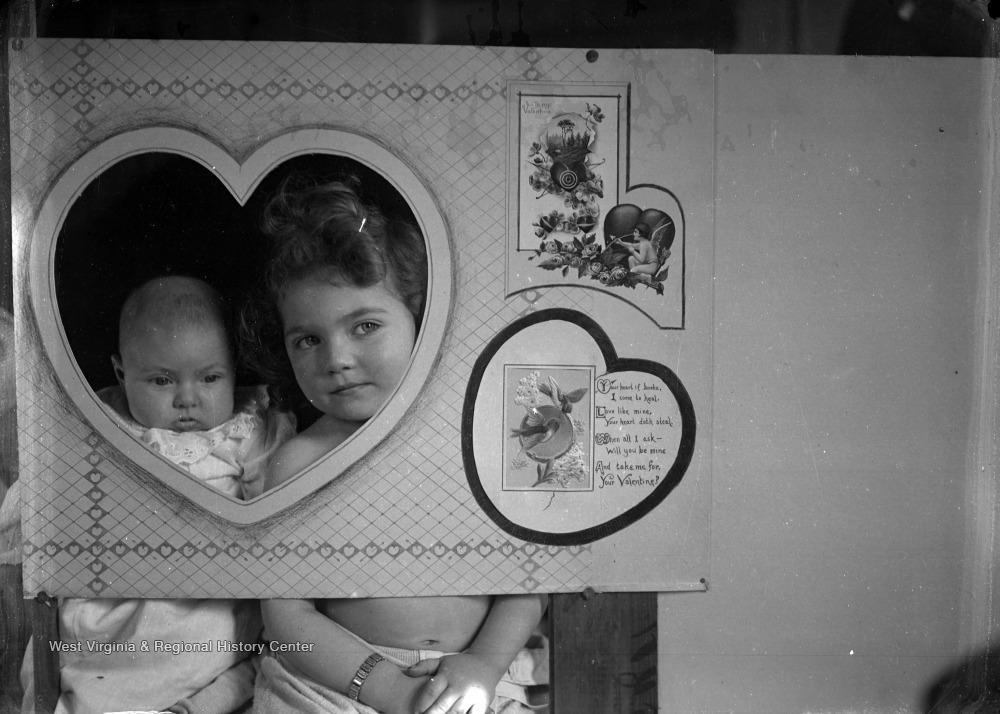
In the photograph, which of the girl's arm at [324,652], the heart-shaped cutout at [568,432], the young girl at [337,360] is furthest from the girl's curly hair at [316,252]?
the girl's arm at [324,652]

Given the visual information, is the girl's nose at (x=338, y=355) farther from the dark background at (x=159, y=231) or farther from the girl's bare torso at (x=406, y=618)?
the girl's bare torso at (x=406, y=618)

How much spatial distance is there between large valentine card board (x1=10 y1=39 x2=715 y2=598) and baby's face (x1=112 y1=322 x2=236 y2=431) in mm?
32

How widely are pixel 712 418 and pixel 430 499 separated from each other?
35 cm

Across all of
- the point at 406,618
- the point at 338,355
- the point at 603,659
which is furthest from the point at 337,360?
the point at 603,659

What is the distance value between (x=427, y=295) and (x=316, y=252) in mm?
138

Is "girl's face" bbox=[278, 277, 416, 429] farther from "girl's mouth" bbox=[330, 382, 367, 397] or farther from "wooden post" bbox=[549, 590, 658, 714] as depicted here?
"wooden post" bbox=[549, 590, 658, 714]

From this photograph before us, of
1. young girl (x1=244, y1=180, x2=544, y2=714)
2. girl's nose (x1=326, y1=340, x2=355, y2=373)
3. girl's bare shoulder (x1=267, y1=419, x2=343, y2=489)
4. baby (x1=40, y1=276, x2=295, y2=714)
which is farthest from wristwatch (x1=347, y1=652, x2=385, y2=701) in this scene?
girl's nose (x1=326, y1=340, x2=355, y2=373)

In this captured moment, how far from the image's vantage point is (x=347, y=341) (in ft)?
2.78

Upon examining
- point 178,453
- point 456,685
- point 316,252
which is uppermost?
point 316,252

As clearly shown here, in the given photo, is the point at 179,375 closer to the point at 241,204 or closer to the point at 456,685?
the point at 241,204

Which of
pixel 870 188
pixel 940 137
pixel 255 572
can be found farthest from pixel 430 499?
pixel 940 137

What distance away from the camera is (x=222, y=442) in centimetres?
85

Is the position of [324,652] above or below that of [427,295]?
below

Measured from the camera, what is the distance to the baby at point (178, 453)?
2.78 ft
